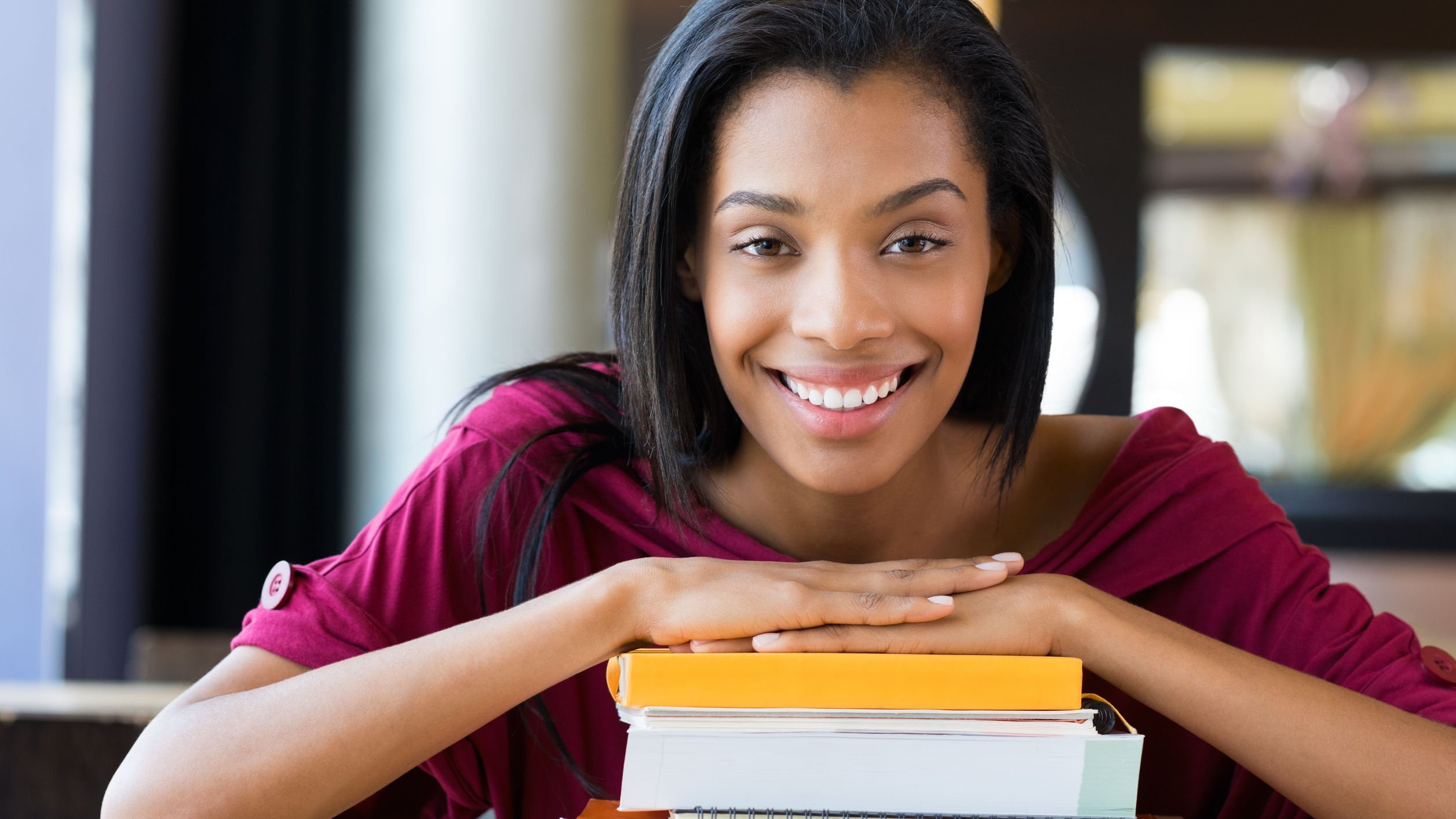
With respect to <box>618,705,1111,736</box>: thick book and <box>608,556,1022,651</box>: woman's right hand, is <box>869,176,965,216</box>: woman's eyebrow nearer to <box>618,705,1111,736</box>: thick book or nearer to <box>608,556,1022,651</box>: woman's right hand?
<box>608,556,1022,651</box>: woman's right hand

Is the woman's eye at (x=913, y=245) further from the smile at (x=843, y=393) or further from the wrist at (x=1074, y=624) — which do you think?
the wrist at (x=1074, y=624)

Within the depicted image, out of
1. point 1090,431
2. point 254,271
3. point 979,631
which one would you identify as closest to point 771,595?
point 979,631

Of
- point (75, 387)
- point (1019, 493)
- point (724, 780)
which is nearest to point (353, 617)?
point (724, 780)

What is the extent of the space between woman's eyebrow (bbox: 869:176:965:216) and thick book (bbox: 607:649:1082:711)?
15.7 inches

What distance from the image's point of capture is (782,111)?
111 centimetres

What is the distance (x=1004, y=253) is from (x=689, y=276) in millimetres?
→ 308

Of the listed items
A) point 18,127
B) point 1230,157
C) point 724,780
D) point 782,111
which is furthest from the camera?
point 1230,157

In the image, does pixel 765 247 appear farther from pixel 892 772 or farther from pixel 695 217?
pixel 892 772

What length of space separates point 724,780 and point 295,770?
0.38m

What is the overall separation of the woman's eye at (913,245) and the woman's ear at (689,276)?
196mm

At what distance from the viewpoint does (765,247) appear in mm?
1118

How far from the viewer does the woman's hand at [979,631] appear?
3.07ft

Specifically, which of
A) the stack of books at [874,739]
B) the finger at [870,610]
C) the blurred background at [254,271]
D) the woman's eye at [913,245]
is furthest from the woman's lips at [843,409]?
the blurred background at [254,271]

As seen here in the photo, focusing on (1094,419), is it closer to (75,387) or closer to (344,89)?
(75,387)
